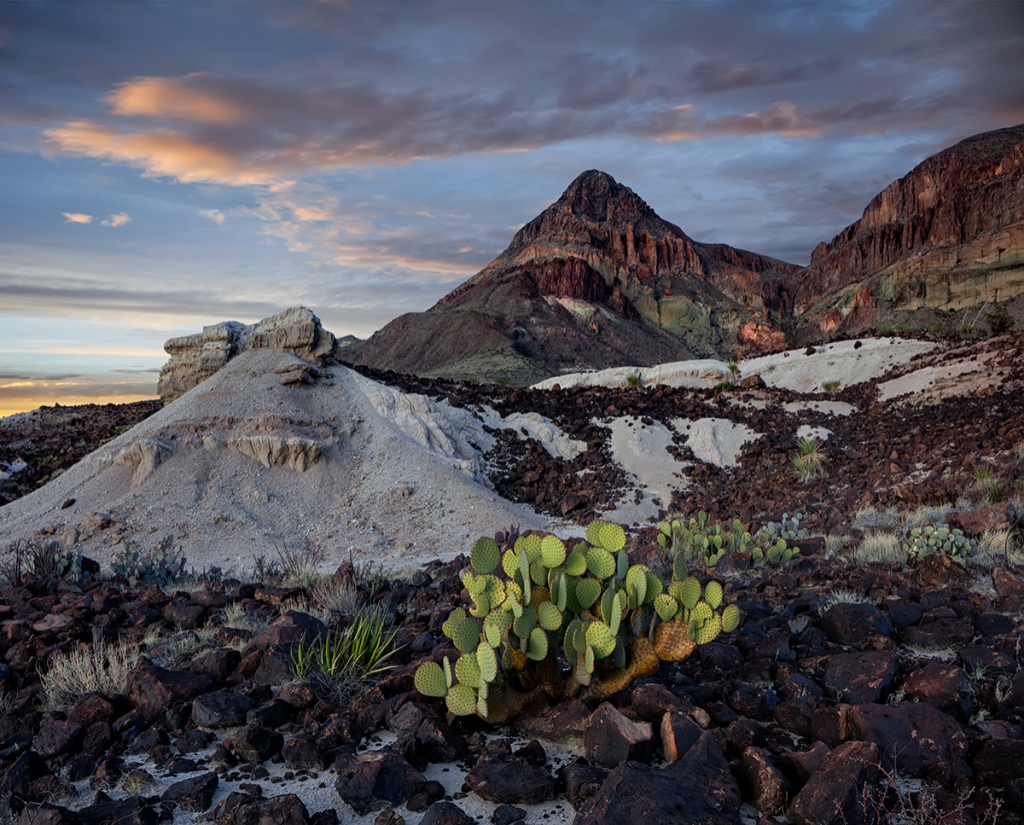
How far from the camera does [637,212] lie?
131 m

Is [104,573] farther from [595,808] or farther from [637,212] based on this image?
[637,212]

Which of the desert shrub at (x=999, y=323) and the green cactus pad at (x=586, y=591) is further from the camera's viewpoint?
the desert shrub at (x=999, y=323)

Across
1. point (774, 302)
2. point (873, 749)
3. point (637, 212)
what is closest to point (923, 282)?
point (774, 302)

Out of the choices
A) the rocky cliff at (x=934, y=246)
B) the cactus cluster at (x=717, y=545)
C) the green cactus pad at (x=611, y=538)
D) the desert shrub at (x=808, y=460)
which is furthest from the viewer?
the rocky cliff at (x=934, y=246)

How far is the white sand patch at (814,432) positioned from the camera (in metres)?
15.0

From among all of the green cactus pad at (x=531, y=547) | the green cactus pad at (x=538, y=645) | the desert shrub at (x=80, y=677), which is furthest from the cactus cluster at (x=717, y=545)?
Answer: the desert shrub at (x=80, y=677)

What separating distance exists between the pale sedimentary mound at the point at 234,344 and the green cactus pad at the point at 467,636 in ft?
39.0

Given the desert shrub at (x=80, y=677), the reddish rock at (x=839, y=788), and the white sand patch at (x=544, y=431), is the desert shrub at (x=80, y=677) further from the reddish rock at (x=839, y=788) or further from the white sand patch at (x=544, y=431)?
the white sand patch at (x=544, y=431)

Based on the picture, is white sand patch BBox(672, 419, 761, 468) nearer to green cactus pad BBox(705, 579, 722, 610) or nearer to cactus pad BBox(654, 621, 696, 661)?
green cactus pad BBox(705, 579, 722, 610)

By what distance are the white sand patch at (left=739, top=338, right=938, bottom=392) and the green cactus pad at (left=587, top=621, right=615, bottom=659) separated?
62.6 feet

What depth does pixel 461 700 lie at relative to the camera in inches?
119

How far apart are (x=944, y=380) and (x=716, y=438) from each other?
20.8ft

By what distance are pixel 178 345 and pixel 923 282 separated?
331 ft

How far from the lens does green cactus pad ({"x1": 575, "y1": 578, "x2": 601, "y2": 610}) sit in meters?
3.32
